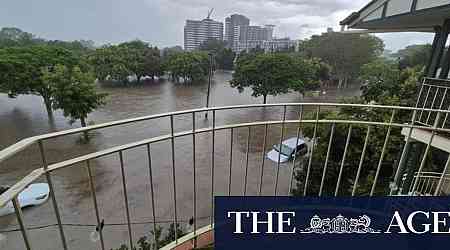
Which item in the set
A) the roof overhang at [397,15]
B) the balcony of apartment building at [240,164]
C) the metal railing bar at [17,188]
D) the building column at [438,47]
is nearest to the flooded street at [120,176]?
the balcony of apartment building at [240,164]

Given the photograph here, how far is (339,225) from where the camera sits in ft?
5.08

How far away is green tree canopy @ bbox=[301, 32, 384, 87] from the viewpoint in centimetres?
2369

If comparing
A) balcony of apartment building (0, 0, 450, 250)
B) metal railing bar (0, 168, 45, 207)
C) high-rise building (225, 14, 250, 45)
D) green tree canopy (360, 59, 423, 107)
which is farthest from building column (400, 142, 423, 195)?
high-rise building (225, 14, 250, 45)

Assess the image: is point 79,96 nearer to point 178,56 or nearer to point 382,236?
point 382,236

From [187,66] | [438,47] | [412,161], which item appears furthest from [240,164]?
[187,66]

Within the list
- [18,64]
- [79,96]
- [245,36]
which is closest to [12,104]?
[18,64]

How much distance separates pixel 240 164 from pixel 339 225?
6512 millimetres

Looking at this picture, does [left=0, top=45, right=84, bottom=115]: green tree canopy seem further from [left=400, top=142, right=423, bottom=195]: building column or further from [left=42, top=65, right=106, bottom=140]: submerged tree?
[left=400, top=142, right=423, bottom=195]: building column

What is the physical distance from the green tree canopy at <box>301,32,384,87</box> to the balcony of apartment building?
1742 cm

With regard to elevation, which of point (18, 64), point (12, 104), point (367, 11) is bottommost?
point (12, 104)

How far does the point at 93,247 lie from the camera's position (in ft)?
14.8

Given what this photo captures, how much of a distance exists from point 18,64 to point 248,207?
1344 cm

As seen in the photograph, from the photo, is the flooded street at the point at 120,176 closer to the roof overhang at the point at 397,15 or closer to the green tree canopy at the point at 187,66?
the roof overhang at the point at 397,15
